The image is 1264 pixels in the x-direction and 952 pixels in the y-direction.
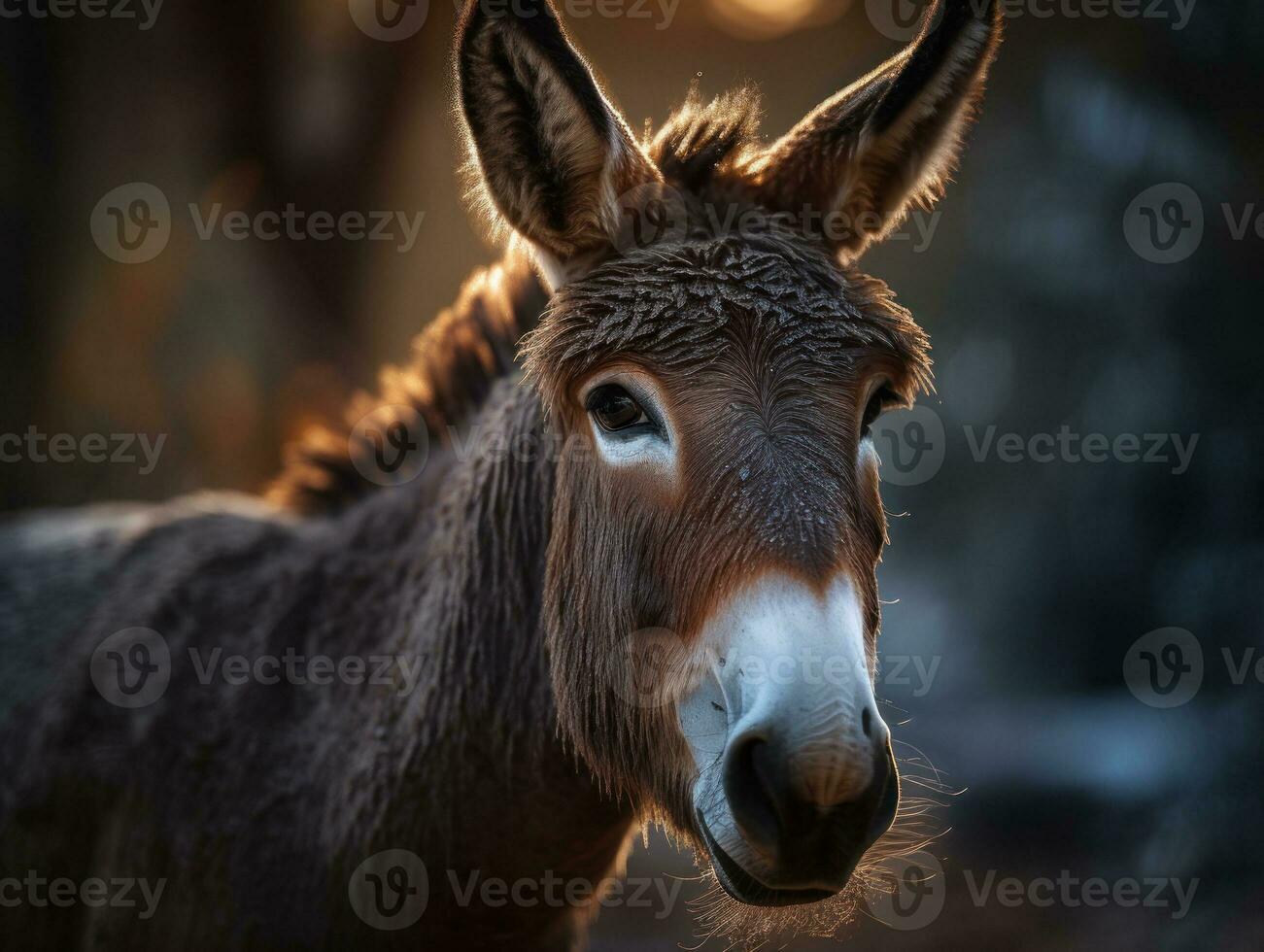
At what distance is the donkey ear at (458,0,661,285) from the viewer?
2.14 metres

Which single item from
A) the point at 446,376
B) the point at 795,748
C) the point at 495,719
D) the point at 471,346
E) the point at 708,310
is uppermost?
the point at 708,310

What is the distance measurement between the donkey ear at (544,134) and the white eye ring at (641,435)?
42 cm

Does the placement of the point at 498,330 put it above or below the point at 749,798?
above

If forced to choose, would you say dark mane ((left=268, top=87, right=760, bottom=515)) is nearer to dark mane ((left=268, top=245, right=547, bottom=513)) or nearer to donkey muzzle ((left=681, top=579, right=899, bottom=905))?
dark mane ((left=268, top=245, right=547, bottom=513))

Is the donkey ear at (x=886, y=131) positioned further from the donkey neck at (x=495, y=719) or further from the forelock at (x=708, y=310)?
the donkey neck at (x=495, y=719)

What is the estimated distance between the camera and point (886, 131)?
2.48 metres

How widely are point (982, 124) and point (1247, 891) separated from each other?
689cm

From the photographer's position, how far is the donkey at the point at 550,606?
1.83m

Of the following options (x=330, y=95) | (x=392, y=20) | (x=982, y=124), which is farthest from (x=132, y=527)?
(x=330, y=95)

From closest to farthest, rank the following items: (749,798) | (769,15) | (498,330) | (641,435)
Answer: (749,798) < (641,435) < (498,330) < (769,15)

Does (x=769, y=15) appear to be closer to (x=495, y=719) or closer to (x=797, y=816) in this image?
(x=495, y=719)

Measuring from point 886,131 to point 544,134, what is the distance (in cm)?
95

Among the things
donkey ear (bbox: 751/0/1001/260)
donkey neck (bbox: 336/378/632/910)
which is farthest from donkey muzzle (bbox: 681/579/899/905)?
donkey ear (bbox: 751/0/1001/260)

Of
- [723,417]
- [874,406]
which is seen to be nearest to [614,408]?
[723,417]
